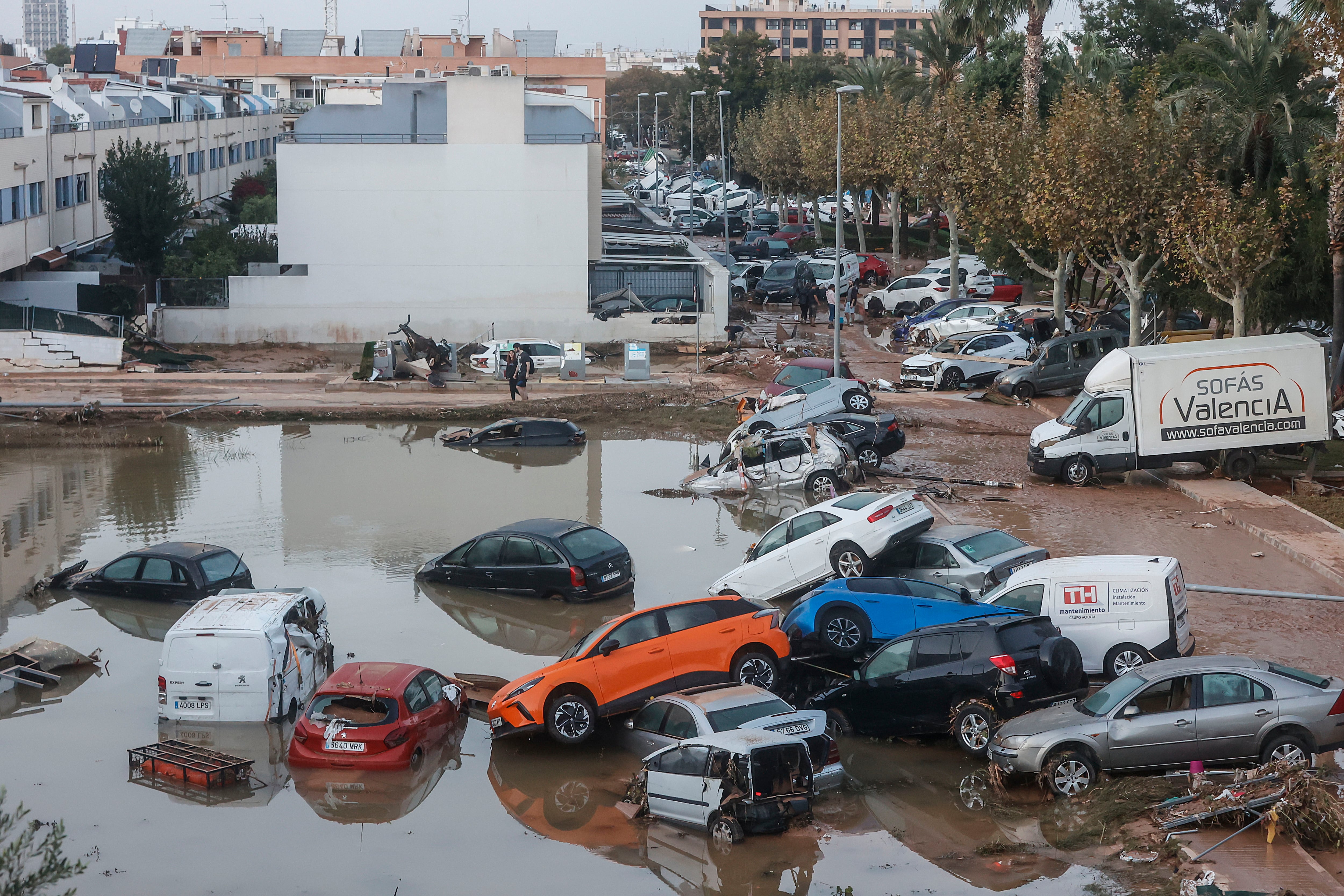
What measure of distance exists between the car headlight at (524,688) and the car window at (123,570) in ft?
24.5

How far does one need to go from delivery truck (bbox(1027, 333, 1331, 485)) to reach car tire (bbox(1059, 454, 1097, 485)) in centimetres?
2

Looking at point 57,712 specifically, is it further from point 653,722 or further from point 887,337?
point 887,337

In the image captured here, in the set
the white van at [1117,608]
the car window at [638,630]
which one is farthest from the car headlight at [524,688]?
the white van at [1117,608]

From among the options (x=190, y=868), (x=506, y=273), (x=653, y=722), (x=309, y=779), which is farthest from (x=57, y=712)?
(x=506, y=273)

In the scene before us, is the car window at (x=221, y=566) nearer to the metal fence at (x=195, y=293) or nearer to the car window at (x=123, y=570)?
the car window at (x=123, y=570)

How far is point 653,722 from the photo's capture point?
1272 cm

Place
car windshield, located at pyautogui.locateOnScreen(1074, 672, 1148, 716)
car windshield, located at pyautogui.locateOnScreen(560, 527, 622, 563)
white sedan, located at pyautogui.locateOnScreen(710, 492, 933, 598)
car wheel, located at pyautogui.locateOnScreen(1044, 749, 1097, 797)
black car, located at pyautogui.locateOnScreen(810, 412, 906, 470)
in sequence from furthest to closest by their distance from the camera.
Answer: black car, located at pyautogui.locateOnScreen(810, 412, 906, 470)
car windshield, located at pyautogui.locateOnScreen(560, 527, 622, 563)
white sedan, located at pyautogui.locateOnScreen(710, 492, 933, 598)
car windshield, located at pyautogui.locateOnScreen(1074, 672, 1148, 716)
car wheel, located at pyautogui.locateOnScreen(1044, 749, 1097, 797)

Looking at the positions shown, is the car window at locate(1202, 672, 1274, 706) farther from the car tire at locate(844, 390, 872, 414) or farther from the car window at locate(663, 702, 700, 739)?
the car tire at locate(844, 390, 872, 414)

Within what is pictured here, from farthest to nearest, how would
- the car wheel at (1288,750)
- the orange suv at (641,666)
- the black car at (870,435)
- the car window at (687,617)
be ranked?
the black car at (870,435)
the car window at (687,617)
the orange suv at (641,666)
the car wheel at (1288,750)

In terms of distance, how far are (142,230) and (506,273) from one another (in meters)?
13.7

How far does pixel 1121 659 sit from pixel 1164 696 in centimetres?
222

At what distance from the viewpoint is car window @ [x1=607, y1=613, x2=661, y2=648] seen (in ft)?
45.4

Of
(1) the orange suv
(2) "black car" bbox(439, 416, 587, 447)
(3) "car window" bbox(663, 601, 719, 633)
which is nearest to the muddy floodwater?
(1) the orange suv

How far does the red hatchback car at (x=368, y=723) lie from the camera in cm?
1272
